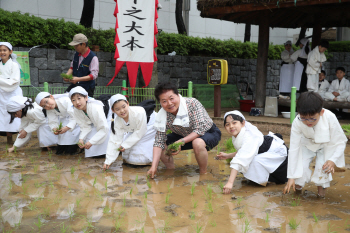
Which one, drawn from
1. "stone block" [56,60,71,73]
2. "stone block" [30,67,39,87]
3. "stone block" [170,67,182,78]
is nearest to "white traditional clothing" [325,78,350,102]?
"stone block" [170,67,182,78]

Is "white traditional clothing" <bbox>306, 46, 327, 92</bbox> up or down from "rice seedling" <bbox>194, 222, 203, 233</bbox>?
up

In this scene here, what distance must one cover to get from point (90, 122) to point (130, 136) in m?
0.88

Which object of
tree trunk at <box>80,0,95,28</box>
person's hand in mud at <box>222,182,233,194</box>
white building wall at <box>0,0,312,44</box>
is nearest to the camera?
person's hand in mud at <box>222,182,233,194</box>

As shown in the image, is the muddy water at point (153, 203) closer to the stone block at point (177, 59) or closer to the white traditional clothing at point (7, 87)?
the white traditional clothing at point (7, 87)

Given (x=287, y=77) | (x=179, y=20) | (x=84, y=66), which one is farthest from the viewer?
(x=179, y=20)

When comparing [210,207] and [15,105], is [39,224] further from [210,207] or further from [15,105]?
[15,105]

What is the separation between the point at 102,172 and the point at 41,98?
1.58 metres

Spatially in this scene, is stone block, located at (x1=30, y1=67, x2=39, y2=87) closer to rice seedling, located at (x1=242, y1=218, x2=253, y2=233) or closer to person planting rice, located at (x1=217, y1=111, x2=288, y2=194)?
person planting rice, located at (x1=217, y1=111, x2=288, y2=194)

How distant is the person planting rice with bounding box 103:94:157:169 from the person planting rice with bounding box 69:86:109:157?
0.31 m

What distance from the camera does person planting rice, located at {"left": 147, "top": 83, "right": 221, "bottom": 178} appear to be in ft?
12.9

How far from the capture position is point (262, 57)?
9.38 metres

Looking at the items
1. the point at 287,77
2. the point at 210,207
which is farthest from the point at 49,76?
the point at 210,207

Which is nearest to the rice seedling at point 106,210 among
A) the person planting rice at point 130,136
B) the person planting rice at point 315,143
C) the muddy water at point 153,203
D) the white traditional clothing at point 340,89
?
the muddy water at point 153,203

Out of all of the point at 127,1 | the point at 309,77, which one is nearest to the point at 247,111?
the point at 309,77
